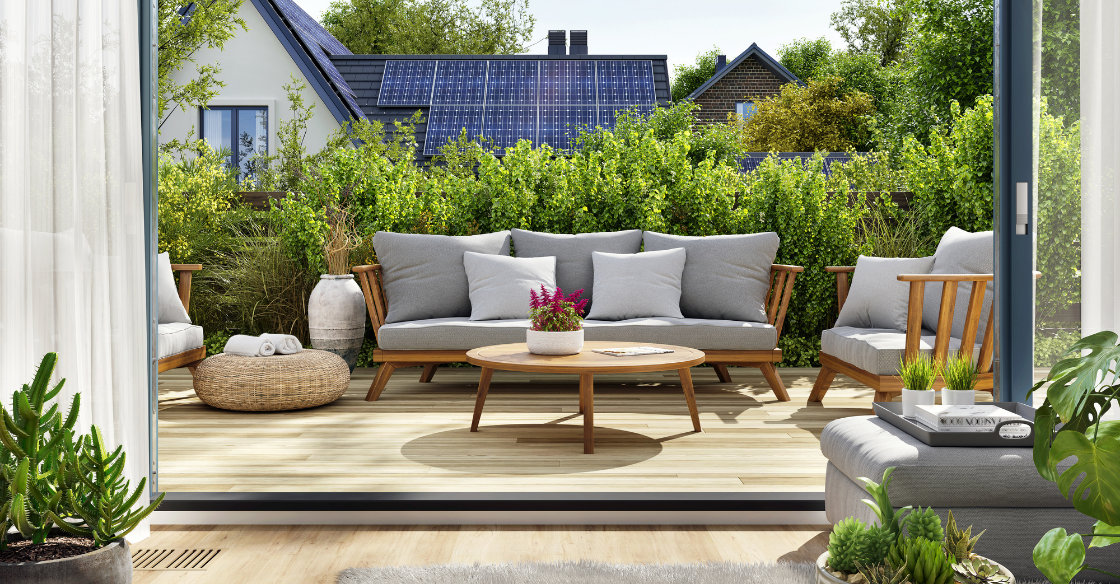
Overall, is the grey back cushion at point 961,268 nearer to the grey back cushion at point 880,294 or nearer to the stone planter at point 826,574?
the grey back cushion at point 880,294

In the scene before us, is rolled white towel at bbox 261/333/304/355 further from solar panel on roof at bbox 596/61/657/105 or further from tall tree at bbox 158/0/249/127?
solar panel on roof at bbox 596/61/657/105

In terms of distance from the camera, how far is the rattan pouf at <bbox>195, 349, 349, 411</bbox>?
151 inches

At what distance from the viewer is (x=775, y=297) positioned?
4336mm

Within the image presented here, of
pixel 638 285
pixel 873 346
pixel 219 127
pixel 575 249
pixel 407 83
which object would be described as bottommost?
pixel 873 346

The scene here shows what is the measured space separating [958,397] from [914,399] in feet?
0.37

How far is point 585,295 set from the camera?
4.71 meters

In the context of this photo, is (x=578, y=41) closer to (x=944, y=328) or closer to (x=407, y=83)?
(x=407, y=83)

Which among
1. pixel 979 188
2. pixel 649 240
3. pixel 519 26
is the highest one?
pixel 519 26

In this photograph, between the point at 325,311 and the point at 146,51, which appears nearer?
the point at 146,51

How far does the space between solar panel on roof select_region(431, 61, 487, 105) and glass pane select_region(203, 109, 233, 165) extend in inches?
103

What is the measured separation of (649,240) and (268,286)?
2.65m

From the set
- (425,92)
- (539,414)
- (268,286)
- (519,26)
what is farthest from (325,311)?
(519,26)

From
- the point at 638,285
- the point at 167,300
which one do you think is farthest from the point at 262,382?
the point at 638,285

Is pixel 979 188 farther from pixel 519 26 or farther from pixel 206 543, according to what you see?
pixel 519 26
